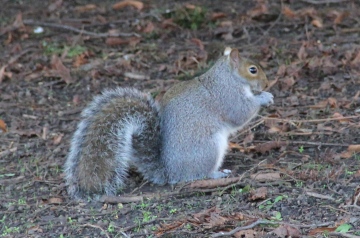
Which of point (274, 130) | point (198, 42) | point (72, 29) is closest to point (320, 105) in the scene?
point (274, 130)

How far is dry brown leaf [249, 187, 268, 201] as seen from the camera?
13.8ft

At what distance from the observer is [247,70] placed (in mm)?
5035

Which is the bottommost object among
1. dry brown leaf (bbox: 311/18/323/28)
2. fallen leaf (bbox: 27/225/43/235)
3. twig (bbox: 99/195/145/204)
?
fallen leaf (bbox: 27/225/43/235)

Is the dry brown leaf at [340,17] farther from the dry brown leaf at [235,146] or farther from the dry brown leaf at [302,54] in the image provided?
the dry brown leaf at [235,146]

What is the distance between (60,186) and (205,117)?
3.21 ft

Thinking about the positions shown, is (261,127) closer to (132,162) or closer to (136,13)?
(132,162)

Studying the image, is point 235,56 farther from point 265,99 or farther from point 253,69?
point 265,99

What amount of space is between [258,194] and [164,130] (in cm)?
86

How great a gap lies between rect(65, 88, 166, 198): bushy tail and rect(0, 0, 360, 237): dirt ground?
118mm

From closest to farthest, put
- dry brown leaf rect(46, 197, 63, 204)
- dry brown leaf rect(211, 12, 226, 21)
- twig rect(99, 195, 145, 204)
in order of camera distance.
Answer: twig rect(99, 195, 145, 204) → dry brown leaf rect(46, 197, 63, 204) → dry brown leaf rect(211, 12, 226, 21)

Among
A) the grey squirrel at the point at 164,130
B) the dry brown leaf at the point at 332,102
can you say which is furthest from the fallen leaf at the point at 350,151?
the dry brown leaf at the point at 332,102

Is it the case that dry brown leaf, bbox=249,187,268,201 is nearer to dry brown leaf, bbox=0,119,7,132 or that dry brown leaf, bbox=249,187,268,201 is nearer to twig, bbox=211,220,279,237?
twig, bbox=211,220,279,237

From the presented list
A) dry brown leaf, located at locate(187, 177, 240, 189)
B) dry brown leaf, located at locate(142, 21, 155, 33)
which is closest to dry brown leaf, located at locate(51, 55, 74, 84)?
dry brown leaf, located at locate(142, 21, 155, 33)

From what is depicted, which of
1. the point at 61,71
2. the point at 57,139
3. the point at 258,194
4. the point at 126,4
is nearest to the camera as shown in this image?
the point at 258,194
